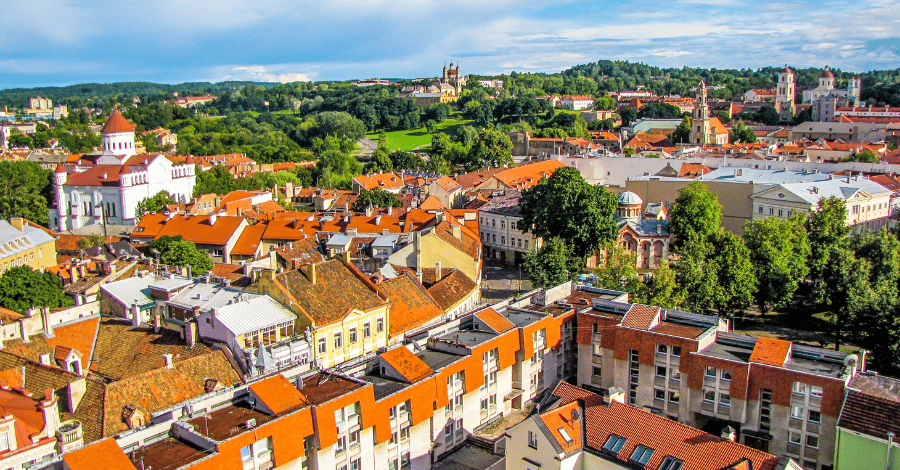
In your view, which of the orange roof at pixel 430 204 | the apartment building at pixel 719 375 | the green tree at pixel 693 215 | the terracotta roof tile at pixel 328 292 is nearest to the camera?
the apartment building at pixel 719 375

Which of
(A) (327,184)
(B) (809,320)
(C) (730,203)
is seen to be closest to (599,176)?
(C) (730,203)

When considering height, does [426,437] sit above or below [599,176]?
below

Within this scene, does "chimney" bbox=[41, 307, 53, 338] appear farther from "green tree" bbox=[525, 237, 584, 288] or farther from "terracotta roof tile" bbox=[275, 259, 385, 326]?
"green tree" bbox=[525, 237, 584, 288]

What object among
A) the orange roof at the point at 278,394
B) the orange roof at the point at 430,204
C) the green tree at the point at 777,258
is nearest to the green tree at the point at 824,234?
the green tree at the point at 777,258

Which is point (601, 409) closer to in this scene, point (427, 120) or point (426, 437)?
point (426, 437)

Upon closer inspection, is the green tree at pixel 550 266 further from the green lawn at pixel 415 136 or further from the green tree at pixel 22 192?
the green lawn at pixel 415 136

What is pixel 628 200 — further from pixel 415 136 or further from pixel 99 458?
pixel 415 136

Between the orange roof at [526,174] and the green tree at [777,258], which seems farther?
the orange roof at [526,174]

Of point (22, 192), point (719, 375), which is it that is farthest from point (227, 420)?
point (22, 192)
